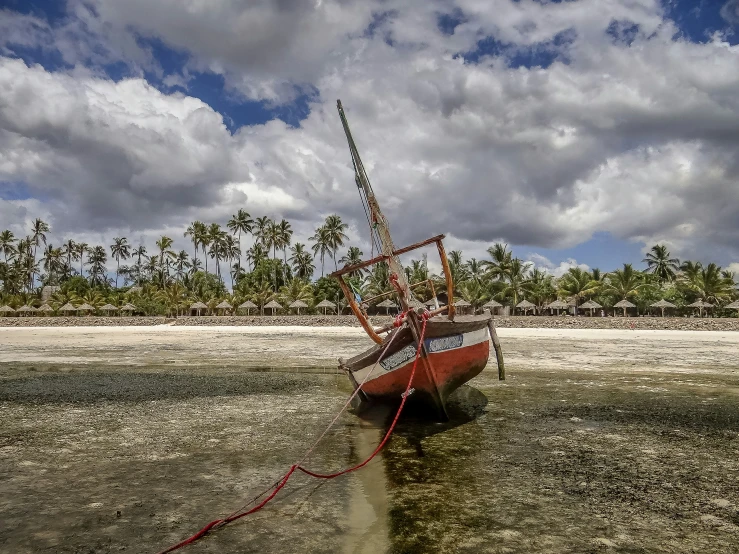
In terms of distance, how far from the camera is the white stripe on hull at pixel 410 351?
336 inches

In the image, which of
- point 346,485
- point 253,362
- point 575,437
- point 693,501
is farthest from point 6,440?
point 253,362

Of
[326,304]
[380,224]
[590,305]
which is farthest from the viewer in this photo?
[326,304]

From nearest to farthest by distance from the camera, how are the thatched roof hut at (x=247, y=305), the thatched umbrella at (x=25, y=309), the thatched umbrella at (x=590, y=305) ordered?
the thatched umbrella at (x=590, y=305), the thatched roof hut at (x=247, y=305), the thatched umbrella at (x=25, y=309)

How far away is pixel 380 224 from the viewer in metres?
10.3

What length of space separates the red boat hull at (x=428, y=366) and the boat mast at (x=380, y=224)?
0.80m

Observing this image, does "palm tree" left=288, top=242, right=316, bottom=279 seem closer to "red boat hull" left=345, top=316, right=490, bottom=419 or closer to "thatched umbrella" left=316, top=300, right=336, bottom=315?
"thatched umbrella" left=316, top=300, right=336, bottom=315

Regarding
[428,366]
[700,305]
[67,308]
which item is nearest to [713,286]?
[700,305]

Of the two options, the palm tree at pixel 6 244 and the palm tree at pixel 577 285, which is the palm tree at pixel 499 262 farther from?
the palm tree at pixel 6 244

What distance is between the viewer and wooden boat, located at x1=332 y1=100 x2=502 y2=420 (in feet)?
27.9

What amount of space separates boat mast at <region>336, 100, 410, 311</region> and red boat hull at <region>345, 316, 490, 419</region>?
31.4 inches

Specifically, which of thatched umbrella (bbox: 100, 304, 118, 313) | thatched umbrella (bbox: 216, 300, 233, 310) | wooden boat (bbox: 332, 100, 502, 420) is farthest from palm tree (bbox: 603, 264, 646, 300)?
thatched umbrella (bbox: 100, 304, 118, 313)

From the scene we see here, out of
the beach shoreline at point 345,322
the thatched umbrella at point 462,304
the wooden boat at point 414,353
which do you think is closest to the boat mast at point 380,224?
the wooden boat at point 414,353

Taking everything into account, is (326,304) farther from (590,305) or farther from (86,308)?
(86,308)

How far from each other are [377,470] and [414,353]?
2.72m
